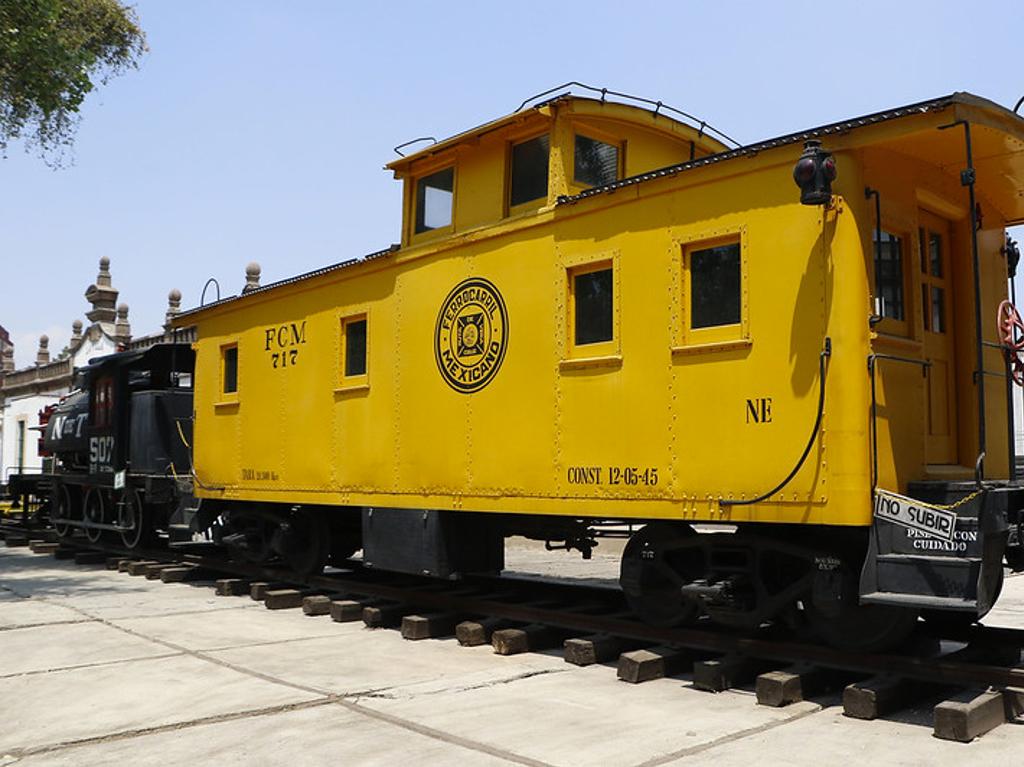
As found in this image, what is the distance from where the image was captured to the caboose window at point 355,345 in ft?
32.2

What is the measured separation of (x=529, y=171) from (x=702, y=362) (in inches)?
104

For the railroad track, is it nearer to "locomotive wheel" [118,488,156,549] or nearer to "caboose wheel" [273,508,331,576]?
"caboose wheel" [273,508,331,576]

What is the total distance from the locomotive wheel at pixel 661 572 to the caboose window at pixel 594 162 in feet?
10.0

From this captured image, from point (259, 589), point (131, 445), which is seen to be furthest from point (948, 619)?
point (131, 445)

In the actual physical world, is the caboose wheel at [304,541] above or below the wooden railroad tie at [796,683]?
above

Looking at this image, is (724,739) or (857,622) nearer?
(724,739)

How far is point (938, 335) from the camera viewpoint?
717 centimetres

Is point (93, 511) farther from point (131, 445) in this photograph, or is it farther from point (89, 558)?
point (131, 445)

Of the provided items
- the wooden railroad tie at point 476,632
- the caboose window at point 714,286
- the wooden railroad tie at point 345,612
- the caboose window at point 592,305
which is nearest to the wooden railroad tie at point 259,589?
the wooden railroad tie at point 345,612

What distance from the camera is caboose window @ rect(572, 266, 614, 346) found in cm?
743

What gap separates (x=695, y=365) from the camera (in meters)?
6.74

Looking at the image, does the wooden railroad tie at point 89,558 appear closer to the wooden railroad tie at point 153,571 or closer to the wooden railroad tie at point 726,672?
the wooden railroad tie at point 153,571

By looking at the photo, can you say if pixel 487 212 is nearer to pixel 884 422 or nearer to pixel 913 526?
pixel 884 422

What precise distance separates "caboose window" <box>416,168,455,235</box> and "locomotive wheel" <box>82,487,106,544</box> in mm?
9067
